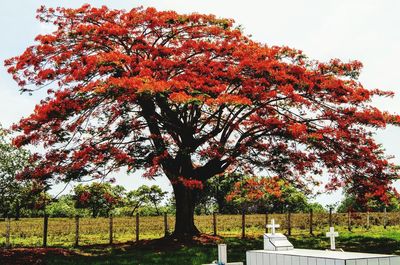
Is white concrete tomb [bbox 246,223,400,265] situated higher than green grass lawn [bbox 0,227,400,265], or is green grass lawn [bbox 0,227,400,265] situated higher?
white concrete tomb [bbox 246,223,400,265]

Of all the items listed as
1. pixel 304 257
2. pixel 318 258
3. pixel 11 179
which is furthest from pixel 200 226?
pixel 318 258

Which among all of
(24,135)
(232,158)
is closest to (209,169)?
(232,158)

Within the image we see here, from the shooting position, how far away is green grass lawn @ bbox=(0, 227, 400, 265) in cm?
1789

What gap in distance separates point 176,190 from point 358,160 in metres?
7.87

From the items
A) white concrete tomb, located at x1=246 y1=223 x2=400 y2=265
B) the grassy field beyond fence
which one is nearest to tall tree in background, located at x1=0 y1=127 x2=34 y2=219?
A: the grassy field beyond fence

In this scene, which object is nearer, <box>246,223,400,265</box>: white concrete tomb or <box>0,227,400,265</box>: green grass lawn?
<box>246,223,400,265</box>: white concrete tomb

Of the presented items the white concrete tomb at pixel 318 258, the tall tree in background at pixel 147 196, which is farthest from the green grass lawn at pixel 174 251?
the tall tree in background at pixel 147 196

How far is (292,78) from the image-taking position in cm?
2167

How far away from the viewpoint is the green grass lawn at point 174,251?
17.9 m

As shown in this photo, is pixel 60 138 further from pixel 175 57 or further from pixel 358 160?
pixel 358 160

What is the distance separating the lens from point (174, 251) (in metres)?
20.1

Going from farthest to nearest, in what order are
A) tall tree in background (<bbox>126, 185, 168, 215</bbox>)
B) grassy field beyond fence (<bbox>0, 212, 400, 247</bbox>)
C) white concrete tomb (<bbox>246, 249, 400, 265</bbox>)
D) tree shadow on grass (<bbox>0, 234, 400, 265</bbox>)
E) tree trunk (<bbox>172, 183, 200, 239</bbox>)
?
tall tree in background (<bbox>126, 185, 168, 215</bbox>) < grassy field beyond fence (<bbox>0, 212, 400, 247</bbox>) < tree trunk (<bbox>172, 183, 200, 239</bbox>) < tree shadow on grass (<bbox>0, 234, 400, 265</bbox>) < white concrete tomb (<bbox>246, 249, 400, 265</bbox>)

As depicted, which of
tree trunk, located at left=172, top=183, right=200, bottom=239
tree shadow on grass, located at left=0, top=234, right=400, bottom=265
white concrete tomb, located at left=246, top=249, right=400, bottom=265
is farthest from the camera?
tree trunk, located at left=172, top=183, right=200, bottom=239

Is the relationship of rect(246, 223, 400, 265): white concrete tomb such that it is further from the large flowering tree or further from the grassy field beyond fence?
the grassy field beyond fence
